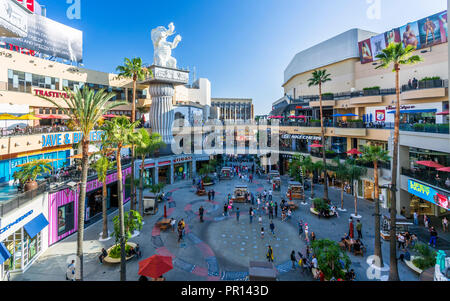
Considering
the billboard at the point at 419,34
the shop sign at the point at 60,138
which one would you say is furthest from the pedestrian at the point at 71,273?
the billboard at the point at 419,34

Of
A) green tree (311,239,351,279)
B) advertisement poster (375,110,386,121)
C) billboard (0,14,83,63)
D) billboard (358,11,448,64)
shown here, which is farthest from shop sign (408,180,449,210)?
billboard (0,14,83,63)

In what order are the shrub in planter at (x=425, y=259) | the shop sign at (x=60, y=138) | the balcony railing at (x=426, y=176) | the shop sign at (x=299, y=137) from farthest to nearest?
the shop sign at (x=299, y=137) → the shop sign at (x=60, y=138) → the balcony railing at (x=426, y=176) → the shrub in planter at (x=425, y=259)

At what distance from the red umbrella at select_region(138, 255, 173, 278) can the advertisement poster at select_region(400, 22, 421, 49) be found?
133 feet

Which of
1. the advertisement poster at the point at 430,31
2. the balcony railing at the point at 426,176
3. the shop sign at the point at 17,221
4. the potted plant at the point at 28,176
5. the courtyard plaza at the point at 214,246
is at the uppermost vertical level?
the advertisement poster at the point at 430,31

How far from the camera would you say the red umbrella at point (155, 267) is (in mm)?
12906

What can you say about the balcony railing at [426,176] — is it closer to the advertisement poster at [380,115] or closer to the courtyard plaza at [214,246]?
the courtyard plaza at [214,246]

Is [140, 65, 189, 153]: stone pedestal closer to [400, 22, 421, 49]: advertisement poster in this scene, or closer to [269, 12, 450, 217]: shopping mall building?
[269, 12, 450, 217]: shopping mall building

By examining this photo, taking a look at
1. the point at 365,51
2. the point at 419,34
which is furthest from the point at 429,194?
the point at 365,51

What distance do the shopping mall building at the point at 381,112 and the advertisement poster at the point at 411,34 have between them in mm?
421

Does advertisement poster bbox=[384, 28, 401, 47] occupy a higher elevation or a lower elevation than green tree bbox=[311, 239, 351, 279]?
higher

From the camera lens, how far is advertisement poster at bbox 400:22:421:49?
107 ft

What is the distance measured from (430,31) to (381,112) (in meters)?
11.2

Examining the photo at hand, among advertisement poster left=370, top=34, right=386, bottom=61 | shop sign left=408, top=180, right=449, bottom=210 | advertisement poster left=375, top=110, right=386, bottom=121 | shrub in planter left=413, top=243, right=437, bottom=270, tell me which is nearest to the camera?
shrub in planter left=413, top=243, right=437, bottom=270
